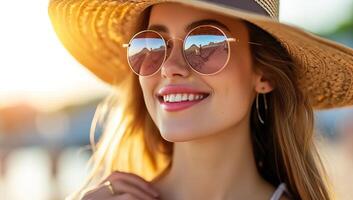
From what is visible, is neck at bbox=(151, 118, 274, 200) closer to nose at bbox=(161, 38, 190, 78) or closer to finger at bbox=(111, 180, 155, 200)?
finger at bbox=(111, 180, 155, 200)

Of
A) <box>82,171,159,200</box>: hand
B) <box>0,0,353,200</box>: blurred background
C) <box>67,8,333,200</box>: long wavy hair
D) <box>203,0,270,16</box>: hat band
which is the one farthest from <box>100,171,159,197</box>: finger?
<box>0,0,353,200</box>: blurred background

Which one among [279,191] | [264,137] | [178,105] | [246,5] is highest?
[246,5]

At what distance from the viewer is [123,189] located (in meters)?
3.51

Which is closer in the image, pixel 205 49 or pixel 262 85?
pixel 205 49

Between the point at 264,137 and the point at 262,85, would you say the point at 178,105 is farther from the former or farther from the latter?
the point at 264,137

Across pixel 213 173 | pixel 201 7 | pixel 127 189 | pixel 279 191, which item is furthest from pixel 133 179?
pixel 201 7

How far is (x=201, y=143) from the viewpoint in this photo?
356cm

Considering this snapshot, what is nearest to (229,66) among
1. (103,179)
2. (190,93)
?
(190,93)

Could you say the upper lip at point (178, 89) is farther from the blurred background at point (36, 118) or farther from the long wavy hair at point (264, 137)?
the blurred background at point (36, 118)

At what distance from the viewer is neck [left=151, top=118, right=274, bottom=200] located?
141 inches

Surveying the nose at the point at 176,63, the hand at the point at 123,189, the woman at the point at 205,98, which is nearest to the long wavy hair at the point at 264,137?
the woman at the point at 205,98

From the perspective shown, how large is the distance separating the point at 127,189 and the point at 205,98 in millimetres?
429

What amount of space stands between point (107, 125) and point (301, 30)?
3.63ft

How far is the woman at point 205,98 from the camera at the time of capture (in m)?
3.37
